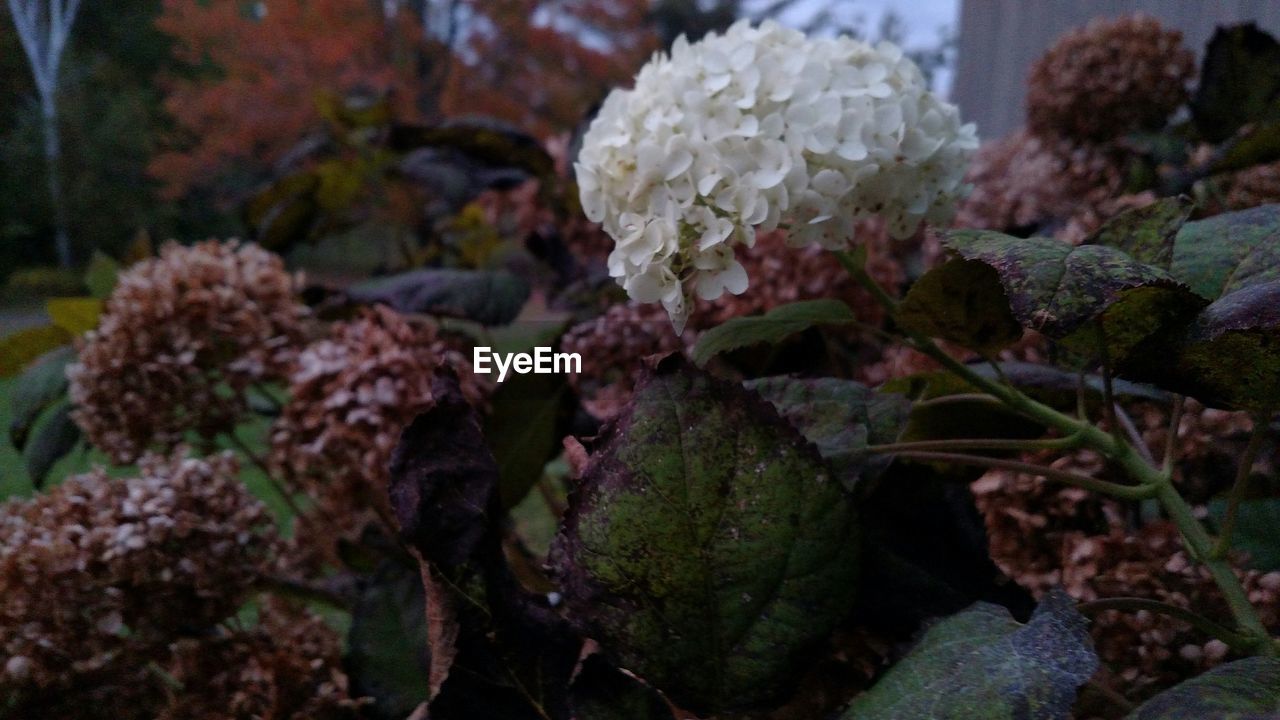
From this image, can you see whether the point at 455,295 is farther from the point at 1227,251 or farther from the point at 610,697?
the point at 1227,251

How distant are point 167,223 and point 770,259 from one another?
1.16m

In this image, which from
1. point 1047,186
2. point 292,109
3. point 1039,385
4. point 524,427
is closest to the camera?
point 1039,385

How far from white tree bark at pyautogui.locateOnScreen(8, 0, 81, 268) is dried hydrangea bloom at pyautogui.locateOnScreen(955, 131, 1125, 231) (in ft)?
3.92

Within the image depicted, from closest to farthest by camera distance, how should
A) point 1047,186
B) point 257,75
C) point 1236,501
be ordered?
point 1236,501
point 1047,186
point 257,75

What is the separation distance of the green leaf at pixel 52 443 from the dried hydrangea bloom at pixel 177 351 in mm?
64

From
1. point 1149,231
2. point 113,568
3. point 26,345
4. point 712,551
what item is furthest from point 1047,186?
point 26,345

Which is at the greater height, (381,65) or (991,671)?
(381,65)

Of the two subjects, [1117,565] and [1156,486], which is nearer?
[1156,486]

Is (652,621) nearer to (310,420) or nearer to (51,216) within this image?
(310,420)

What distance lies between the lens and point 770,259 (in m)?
0.75

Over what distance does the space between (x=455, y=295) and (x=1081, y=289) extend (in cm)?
49

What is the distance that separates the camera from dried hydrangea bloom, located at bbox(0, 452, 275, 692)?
1.67ft

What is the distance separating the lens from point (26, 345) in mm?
914

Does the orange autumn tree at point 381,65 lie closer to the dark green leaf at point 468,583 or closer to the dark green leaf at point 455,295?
the dark green leaf at point 455,295
